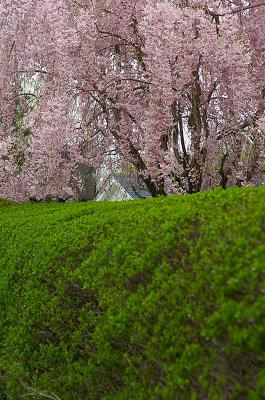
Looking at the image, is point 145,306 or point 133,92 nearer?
point 145,306

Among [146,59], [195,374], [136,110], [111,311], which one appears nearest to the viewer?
[195,374]

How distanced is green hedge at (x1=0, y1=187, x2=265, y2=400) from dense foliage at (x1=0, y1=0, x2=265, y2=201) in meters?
4.07

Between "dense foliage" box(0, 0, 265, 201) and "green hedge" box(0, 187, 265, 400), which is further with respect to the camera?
"dense foliage" box(0, 0, 265, 201)

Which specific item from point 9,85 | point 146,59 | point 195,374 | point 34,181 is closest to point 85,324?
point 195,374

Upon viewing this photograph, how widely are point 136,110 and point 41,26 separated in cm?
235

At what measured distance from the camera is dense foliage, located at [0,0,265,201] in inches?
355

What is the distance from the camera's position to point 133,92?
1091cm

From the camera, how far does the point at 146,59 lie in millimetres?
9125

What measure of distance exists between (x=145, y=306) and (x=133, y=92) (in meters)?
8.17

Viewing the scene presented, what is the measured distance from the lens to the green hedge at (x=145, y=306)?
2.50 m

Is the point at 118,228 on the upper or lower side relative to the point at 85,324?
upper

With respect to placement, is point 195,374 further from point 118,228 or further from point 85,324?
point 118,228

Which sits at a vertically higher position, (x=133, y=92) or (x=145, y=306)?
(x=133, y=92)

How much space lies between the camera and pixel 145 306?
3215mm
